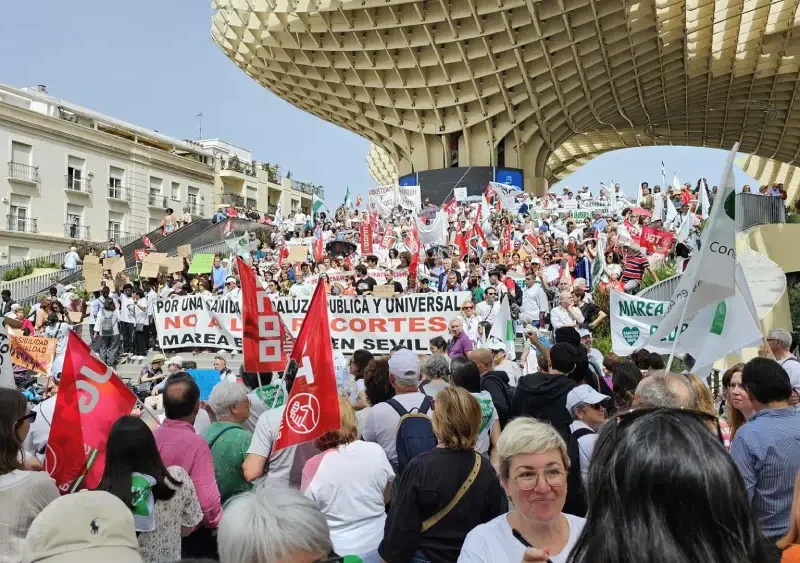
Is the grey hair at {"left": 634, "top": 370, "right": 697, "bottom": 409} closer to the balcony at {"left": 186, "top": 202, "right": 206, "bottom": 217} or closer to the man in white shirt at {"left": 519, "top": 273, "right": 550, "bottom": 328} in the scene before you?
the man in white shirt at {"left": 519, "top": 273, "right": 550, "bottom": 328}

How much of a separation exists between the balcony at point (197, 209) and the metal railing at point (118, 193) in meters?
6.23

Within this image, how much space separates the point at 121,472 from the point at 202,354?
39.4 ft

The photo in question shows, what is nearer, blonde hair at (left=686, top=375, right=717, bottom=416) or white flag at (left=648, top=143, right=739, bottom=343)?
blonde hair at (left=686, top=375, right=717, bottom=416)

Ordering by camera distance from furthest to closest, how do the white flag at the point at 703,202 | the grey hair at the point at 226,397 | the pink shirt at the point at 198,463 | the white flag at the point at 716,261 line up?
the white flag at the point at 703,202, the white flag at the point at 716,261, the grey hair at the point at 226,397, the pink shirt at the point at 198,463

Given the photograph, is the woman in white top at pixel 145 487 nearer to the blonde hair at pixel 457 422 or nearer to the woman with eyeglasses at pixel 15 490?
the woman with eyeglasses at pixel 15 490

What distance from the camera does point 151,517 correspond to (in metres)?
3.16

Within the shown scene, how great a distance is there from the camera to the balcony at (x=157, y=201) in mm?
50525

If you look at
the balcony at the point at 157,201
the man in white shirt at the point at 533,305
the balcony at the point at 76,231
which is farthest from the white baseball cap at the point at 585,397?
the balcony at the point at 157,201

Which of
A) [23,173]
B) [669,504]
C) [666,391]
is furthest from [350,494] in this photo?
[23,173]

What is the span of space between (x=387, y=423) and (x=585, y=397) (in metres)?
1.24

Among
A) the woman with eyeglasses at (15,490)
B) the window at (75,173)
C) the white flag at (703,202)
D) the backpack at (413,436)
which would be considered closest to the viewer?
the woman with eyeglasses at (15,490)

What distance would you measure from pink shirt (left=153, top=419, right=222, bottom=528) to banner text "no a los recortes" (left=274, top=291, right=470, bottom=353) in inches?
304

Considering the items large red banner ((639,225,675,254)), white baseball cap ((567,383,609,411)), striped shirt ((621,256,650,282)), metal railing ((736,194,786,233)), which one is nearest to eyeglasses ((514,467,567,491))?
white baseball cap ((567,383,609,411))

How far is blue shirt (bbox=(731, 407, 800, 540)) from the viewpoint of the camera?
3311 mm
